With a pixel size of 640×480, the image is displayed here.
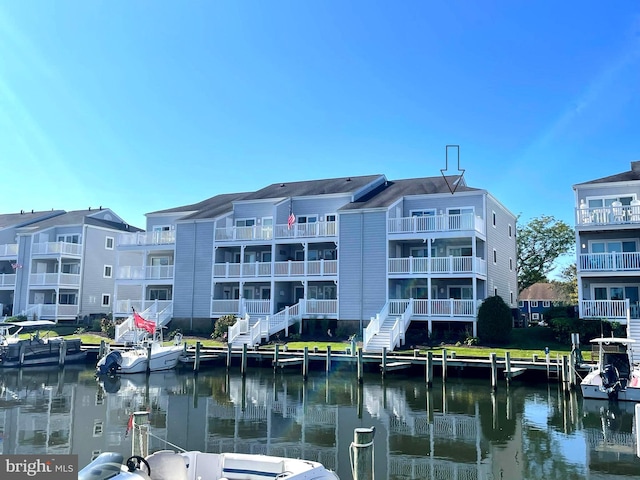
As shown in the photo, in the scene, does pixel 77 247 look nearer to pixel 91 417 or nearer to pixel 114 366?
pixel 114 366

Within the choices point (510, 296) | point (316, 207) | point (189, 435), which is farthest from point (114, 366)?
point (510, 296)

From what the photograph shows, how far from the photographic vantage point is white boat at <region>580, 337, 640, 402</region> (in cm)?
2136

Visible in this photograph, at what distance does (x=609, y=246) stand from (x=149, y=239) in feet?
106

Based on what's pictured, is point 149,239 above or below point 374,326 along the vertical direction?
above

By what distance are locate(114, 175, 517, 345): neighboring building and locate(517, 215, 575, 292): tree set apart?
13685 mm

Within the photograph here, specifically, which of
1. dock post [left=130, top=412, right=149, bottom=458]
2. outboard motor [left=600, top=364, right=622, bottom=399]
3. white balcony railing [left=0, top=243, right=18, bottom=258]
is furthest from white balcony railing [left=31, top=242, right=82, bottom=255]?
outboard motor [left=600, top=364, right=622, bottom=399]

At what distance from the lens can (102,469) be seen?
8672 millimetres

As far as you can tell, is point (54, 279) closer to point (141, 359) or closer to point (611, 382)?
point (141, 359)

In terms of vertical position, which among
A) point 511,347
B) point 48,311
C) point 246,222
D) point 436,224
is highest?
point 246,222

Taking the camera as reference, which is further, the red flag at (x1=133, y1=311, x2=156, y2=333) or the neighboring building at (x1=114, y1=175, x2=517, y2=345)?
the neighboring building at (x1=114, y1=175, x2=517, y2=345)

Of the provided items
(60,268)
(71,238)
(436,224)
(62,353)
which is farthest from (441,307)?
Answer: (71,238)

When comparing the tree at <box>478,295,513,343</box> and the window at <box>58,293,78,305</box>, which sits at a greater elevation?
the window at <box>58,293,78,305</box>

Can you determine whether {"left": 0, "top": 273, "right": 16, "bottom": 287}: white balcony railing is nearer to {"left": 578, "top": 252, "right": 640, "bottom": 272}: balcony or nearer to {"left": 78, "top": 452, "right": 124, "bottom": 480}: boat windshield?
{"left": 578, "top": 252, "right": 640, "bottom": 272}: balcony

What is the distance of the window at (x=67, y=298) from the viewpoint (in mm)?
49156
